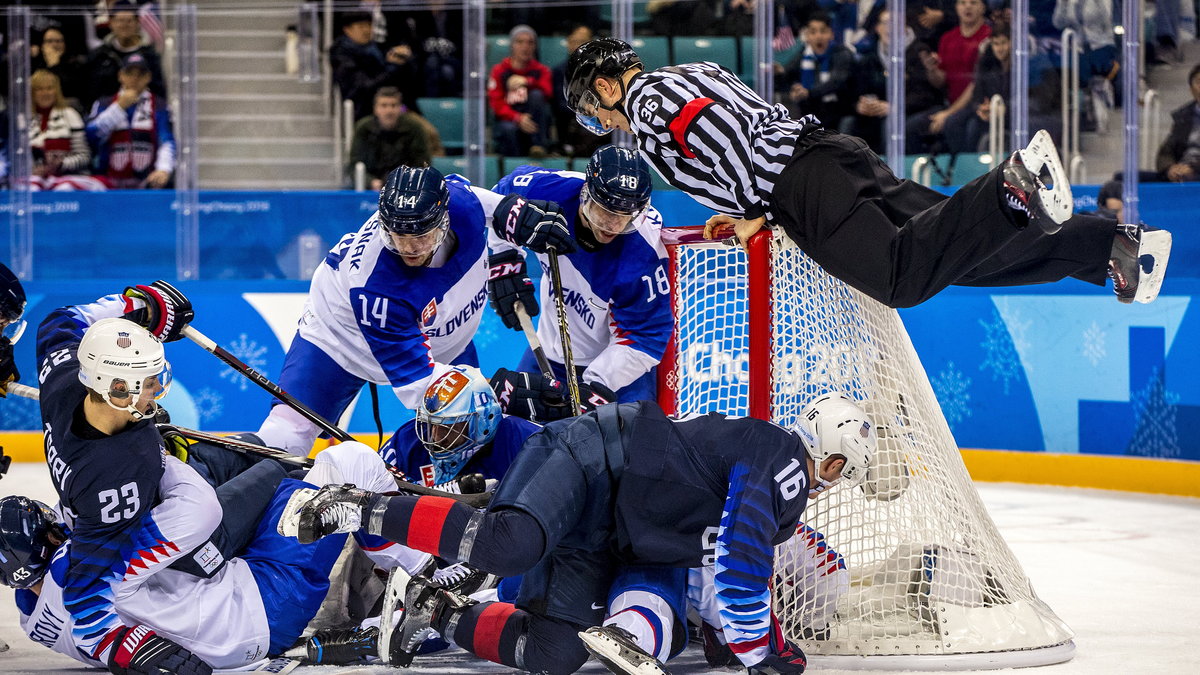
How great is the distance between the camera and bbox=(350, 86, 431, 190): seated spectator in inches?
274

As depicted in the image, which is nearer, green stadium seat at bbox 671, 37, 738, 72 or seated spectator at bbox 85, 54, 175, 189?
green stadium seat at bbox 671, 37, 738, 72

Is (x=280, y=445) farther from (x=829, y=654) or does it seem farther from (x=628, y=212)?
(x=829, y=654)

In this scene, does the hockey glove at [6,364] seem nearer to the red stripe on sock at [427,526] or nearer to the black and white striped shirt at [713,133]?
the red stripe on sock at [427,526]

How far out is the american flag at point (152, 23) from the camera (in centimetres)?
711

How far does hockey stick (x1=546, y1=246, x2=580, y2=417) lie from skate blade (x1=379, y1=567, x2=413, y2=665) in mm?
993

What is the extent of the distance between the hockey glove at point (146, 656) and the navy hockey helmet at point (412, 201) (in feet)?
3.99

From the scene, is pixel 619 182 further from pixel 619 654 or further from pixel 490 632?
pixel 619 654

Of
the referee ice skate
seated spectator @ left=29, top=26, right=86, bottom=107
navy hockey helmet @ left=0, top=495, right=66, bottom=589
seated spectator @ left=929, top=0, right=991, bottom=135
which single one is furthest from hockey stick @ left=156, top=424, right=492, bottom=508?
seated spectator @ left=29, top=26, right=86, bottom=107

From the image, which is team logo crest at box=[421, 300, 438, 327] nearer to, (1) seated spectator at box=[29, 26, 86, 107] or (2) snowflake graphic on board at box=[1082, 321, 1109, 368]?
(2) snowflake graphic on board at box=[1082, 321, 1109, 368]

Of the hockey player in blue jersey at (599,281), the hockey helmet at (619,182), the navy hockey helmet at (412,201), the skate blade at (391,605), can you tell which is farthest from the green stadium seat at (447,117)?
the skate blade at (391,605)

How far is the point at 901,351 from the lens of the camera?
3752mm

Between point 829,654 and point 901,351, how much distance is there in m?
0.77

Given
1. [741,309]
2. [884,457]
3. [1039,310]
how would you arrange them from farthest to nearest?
[1039,310]
[741,309]
[884,457]

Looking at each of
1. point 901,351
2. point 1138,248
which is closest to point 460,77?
point 901,351
